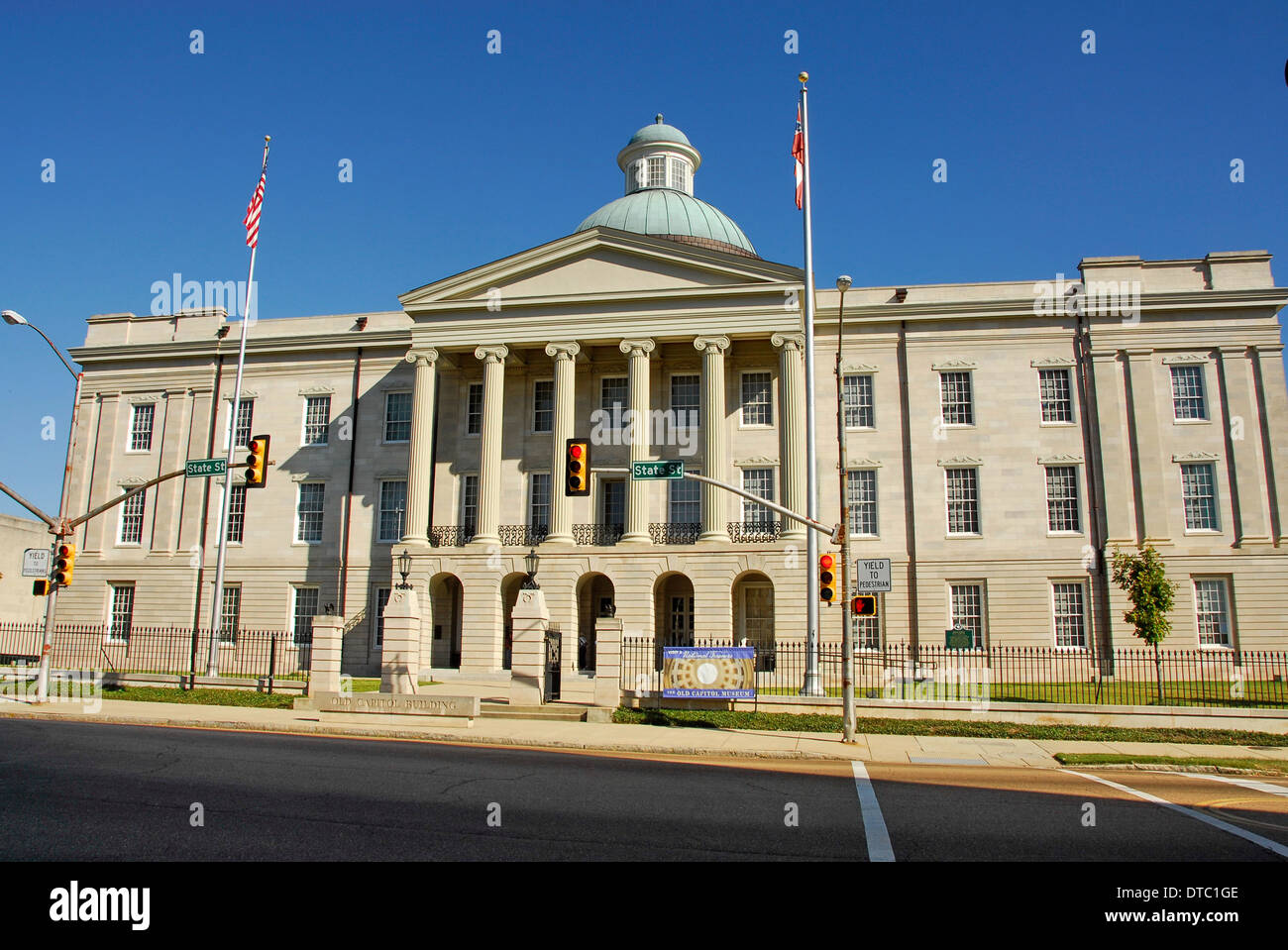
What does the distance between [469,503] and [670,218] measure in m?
17.7

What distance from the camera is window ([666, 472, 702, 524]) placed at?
38.4 metres

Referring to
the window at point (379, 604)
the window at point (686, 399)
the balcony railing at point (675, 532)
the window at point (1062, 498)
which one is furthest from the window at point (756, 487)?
the window at point (379, 604)

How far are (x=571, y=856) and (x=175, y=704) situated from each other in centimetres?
2069

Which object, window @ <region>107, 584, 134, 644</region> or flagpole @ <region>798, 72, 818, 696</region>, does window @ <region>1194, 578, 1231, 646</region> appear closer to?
flagpole @ <region>798, 72, 818, 696</region>

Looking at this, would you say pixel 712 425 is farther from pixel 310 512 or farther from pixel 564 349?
pixel 310 512

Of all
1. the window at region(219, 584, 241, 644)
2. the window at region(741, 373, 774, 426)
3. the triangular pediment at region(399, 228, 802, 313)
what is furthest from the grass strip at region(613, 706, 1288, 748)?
the window at region(219, 584, 241, 644)

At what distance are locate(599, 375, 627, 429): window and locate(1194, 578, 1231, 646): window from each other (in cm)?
2396

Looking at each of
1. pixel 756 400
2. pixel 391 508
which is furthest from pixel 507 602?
pixel 756 400

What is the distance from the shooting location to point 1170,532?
118 ft

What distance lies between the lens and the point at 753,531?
37.1 meters
